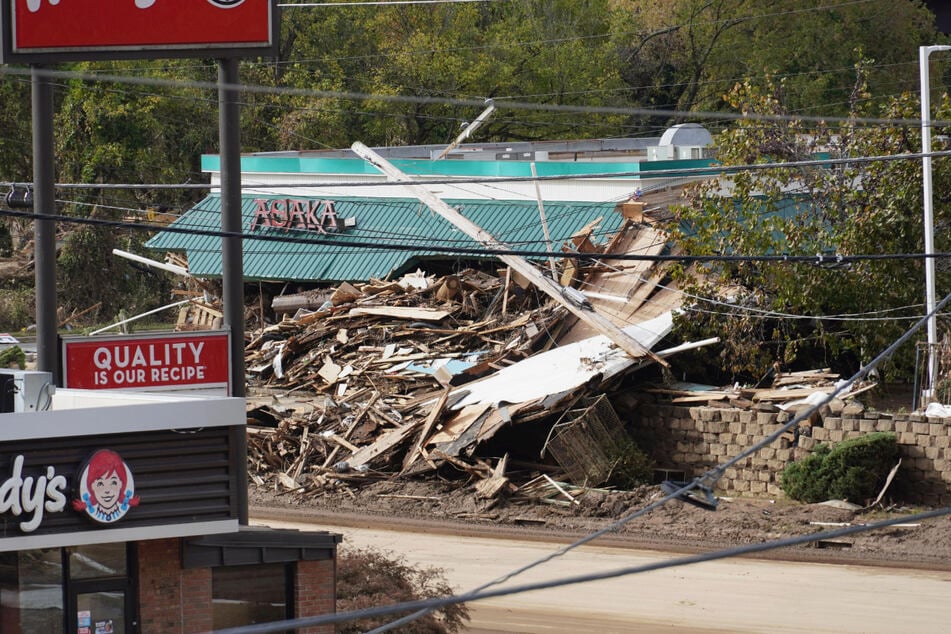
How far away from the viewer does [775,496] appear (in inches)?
997

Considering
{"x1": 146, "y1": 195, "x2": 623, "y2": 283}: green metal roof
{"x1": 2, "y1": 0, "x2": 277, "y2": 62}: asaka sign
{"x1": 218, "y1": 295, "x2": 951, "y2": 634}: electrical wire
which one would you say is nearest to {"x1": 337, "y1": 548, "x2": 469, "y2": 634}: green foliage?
{"x1": 218, "y1": 295, "x2": 951, "y2": 634}: electrical wire

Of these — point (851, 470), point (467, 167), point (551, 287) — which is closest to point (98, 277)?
point (467, 167)

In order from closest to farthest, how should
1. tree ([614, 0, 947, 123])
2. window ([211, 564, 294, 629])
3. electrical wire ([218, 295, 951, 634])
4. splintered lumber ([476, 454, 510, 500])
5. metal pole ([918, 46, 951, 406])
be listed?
1. electrical wire ([218, 295, 951, 634])
2. window ([211, 564, 294, 629])
3. metal pole ([918, 46, 951, 406])
4. splintered lumber ([476, 454, 510, 500])
5. tree ([614, 0, 947, 123])

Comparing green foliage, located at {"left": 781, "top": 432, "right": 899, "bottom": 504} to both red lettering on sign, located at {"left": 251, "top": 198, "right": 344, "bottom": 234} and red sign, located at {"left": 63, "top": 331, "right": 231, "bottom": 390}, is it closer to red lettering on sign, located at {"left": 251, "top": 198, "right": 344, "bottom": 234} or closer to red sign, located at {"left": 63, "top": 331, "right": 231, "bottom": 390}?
red sign, located at {"left": 63, "top": 331, "right": 231, "bottom": 390}

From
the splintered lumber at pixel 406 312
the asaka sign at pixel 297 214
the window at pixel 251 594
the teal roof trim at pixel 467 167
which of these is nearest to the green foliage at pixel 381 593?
the window at pixel 251 594

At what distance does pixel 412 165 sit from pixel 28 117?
2756 centimetres

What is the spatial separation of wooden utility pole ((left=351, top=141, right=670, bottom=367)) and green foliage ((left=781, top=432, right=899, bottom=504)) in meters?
4.12

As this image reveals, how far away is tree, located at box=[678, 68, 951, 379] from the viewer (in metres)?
27.3

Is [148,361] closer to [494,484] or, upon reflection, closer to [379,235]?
[494,484]

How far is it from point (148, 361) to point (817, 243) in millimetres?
17632

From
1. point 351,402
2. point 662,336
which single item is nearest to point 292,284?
point 351,402

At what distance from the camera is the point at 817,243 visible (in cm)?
2767

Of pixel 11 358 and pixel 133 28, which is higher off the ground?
pixel 133 28

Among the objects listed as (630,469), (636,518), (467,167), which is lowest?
(636,518)
